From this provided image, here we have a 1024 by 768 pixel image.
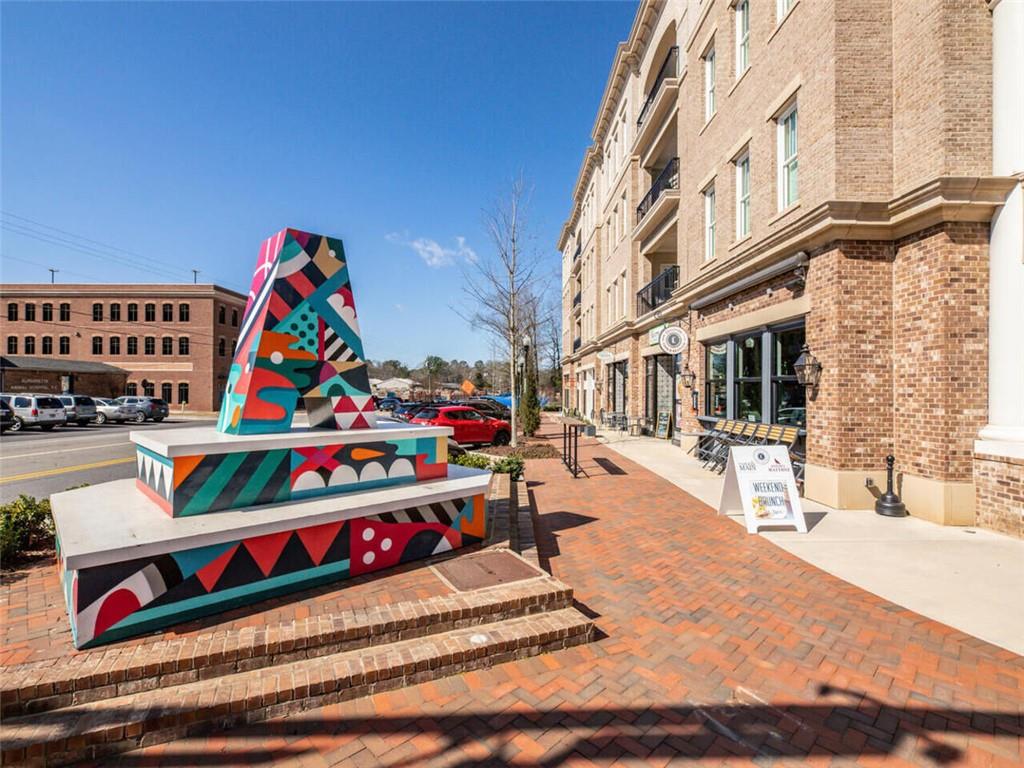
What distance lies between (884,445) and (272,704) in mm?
9264

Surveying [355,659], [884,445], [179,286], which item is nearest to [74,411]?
[179,286]

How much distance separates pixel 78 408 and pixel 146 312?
2093cm

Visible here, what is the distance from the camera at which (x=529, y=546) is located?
6066 mm

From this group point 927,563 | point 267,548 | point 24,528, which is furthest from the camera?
point 927,563

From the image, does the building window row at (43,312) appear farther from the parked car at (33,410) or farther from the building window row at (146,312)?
the parked car at (33,410)

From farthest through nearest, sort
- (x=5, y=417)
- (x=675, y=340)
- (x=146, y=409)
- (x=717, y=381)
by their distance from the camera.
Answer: (x=146, y=409) → (x=5, y=417) → (x=675, y=340) → (x=717, y=381)

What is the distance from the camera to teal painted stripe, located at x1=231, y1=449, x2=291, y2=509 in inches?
179

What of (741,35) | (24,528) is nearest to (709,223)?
(741,35)

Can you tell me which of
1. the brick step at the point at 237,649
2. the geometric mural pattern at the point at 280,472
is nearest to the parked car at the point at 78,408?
the geometric mural pattern at the point at 280,472

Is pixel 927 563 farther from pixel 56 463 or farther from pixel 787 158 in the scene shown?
pixel 56 463

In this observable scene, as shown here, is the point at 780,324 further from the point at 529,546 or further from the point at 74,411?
the point at 74,411

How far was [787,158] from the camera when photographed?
10258mm

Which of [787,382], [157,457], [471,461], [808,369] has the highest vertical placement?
[808,369]

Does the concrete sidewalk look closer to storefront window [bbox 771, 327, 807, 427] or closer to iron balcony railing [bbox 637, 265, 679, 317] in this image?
storefront window [bbox 771, 327, 807, 427]
